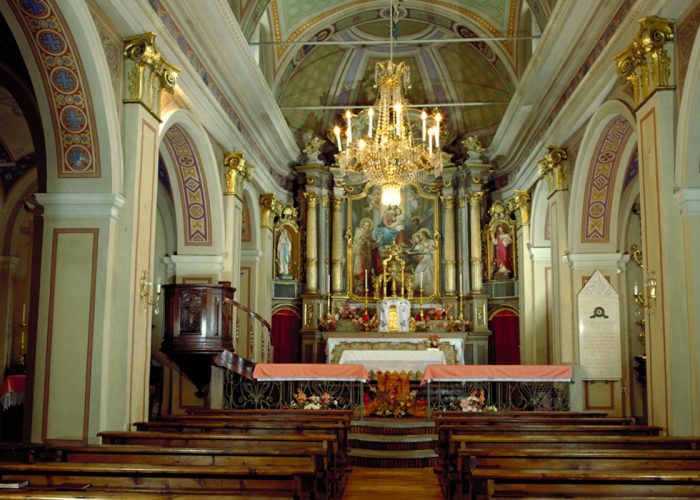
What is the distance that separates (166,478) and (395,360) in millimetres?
9724

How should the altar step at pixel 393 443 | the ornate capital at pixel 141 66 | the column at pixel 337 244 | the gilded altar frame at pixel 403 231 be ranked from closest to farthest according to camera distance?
the ornate capital at pixel 141 66 < the altar step at pixel 393 443 < the column at pixel 337 244 < the gilded altar frame at pixel 403 231

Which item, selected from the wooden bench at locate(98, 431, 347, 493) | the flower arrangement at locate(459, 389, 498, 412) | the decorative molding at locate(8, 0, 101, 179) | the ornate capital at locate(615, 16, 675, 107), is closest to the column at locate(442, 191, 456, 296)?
the flower arrangement at locate(459, 389, 498, 412)

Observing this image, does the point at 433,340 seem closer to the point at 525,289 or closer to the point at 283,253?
the point at 525,289

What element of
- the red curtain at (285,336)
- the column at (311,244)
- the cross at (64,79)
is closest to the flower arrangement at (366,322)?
the column at (311,244)

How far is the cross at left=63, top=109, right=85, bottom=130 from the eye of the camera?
8062 mm

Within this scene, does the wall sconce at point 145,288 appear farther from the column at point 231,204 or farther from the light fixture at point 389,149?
the column at point 231,204

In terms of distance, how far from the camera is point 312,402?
462 inches

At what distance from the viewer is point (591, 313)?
11.8 meters

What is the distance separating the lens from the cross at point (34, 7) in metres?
7.22

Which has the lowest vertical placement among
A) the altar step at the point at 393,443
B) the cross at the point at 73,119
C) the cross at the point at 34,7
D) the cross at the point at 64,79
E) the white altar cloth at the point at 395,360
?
the altar step at the point at 393,443

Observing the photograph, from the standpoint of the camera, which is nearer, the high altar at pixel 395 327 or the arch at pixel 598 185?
the arch at pixel 598 185

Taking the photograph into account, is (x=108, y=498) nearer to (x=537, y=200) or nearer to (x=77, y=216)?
(x=77, y=216)

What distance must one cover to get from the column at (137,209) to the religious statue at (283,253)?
29.8ft

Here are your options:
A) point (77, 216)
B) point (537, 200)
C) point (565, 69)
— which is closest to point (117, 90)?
point (77, 216)
